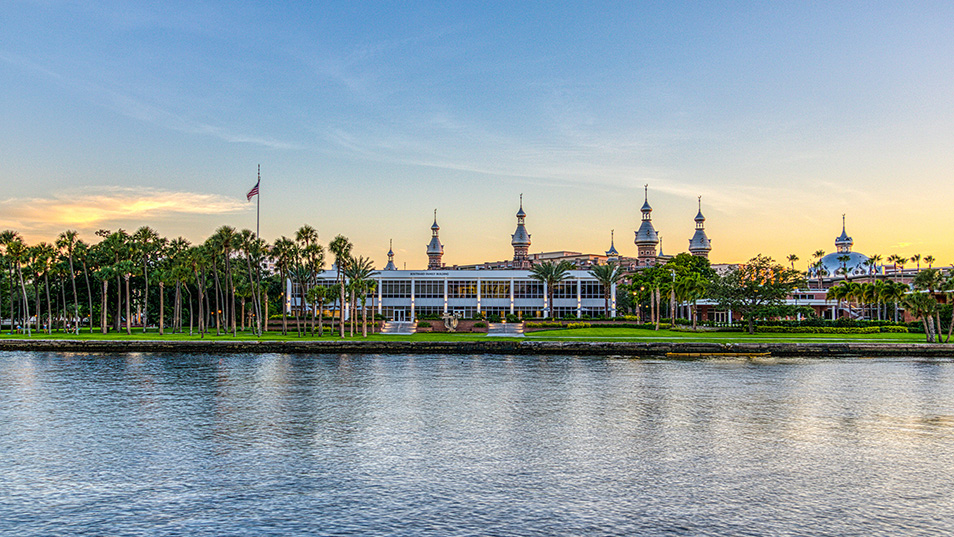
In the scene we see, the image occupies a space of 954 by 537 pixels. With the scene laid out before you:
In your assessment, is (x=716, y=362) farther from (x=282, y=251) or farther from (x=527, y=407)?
(x=282, y=251)

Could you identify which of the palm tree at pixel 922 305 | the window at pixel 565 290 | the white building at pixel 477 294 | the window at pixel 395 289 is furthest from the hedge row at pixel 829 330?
the window at pixel 395 289

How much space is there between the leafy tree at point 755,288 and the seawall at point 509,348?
56.2 feet

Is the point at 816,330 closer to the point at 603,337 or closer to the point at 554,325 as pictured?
the point at 603,337

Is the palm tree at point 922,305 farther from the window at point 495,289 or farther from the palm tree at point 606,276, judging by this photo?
the window at point 495,289

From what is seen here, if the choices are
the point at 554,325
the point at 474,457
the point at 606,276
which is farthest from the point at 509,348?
the point at 606,276

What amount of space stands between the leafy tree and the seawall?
1714cm

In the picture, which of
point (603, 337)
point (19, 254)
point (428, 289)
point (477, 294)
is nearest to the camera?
point (603, 337)

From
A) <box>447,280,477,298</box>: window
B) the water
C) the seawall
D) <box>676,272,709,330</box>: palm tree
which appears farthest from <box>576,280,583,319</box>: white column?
the water

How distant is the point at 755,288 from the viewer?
78.1 metres

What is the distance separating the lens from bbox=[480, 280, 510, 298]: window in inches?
4560

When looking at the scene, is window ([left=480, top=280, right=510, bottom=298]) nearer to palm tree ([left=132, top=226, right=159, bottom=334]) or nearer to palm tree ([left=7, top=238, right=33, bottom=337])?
palm tree ([left=132, top=226, right=159, bottom=334])

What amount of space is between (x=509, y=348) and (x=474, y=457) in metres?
41.2

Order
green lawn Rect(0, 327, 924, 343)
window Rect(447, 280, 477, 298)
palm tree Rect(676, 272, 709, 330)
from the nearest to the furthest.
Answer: green lawn Rect(0, 327, 924, 343)
palm tree Rect(676, 272, 709, 330)
window Rect(447, 280, 477, 298)

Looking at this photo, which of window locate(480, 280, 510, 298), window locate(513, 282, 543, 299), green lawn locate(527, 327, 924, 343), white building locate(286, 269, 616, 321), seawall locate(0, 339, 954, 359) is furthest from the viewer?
window locate(480, 280, 510, 298)
